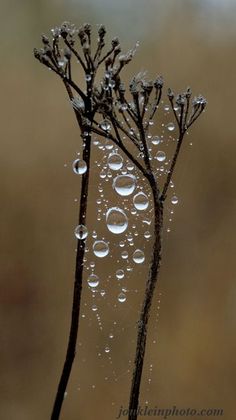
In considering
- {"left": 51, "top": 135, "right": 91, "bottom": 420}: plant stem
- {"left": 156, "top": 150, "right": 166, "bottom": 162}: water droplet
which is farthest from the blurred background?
{"left": 51, "top": 135, "right": 91, "bottom": 420}: plant stem

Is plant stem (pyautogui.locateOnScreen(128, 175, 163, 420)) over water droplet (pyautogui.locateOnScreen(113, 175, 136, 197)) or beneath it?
beneath

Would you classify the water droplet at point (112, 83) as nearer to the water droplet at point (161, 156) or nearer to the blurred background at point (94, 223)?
the water droplet at point (161, 156)

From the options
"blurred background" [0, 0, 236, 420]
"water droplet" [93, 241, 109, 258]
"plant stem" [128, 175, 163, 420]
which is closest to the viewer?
"plant stem" [128, 175, 163, 420]

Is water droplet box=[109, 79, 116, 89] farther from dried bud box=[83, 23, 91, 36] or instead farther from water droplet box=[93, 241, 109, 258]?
water droplet box=[93, 241, 109, 258]

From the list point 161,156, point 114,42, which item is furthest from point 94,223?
point 114,42

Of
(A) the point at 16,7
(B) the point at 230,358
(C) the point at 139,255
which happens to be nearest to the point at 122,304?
(B) the point at 230,358

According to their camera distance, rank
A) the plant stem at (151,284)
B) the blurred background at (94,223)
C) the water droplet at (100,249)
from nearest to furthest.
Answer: the plant stem at (151,284) → the water droplet at (100,249) → the blurred background at (94,223)

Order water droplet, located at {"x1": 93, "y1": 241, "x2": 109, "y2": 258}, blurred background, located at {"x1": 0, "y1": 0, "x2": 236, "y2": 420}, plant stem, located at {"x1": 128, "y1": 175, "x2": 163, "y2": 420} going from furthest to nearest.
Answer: blurred background, located at {"x1": 0, "y1": 0, "x2": 236, "y2": 420} → water droplet, located at {"x1": 93, "y1": 241, "x2": 109, "y2": 258} → plant stem, located at {"x1": 128, "y1": 175, "x2": 163, "y2": 420}

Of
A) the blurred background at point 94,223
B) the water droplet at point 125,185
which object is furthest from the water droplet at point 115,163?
the blurred background at point 94,223

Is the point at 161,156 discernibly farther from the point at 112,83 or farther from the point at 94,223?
the point at 94,223
